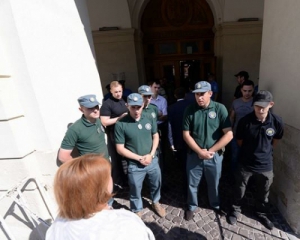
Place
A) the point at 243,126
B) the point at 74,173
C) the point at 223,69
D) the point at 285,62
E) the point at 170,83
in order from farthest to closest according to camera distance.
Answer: the point at 170,83, the point at 223,69, the point at 285,62, the point at 243,126, the point at 74,173

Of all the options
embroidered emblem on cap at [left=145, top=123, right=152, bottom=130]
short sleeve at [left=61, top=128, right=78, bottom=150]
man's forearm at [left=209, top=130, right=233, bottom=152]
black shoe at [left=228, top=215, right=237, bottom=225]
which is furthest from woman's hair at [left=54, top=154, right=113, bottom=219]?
black shoe at [left=228, top=215, right=237, bottom=225]

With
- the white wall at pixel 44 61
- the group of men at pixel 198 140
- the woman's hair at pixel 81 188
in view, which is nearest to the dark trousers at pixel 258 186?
the group of men at pixel 198 140

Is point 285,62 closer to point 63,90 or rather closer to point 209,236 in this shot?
point 209,236

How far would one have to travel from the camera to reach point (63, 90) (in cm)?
238

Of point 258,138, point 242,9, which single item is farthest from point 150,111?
point 242,9

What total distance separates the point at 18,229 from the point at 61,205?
195 centimetres

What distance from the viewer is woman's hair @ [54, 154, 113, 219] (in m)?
1.00

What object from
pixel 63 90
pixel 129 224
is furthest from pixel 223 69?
pixel 129 224

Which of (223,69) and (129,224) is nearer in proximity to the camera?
(129,224)

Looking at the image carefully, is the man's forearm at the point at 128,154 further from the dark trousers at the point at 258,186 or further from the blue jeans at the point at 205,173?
the dark trousers at the point at 258,186

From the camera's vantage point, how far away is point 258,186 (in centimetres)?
244

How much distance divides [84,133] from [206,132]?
1.50m

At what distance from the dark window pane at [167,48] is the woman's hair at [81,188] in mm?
6794

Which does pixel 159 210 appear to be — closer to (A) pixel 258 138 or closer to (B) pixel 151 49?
(A) pixel 258 138
